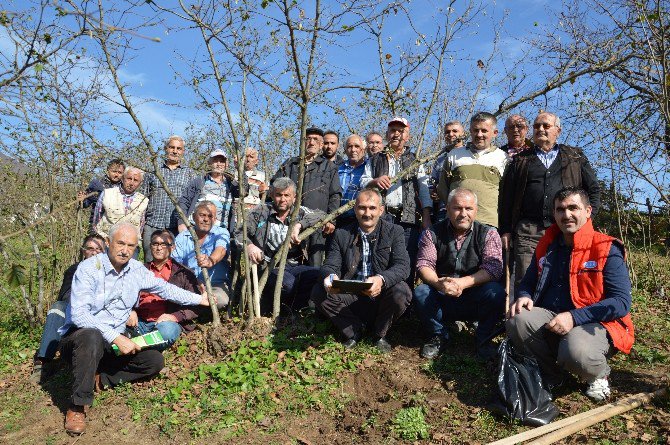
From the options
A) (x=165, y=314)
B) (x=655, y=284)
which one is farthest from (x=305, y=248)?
(x=655, y=284)

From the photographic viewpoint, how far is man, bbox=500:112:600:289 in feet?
16.5

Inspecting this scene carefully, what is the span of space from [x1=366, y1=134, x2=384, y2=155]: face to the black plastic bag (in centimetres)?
347

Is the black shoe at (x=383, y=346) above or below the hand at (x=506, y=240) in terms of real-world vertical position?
below

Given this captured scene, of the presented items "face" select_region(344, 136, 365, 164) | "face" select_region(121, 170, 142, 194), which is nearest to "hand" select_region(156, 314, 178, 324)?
"face" select_region(121, 170, 142, 194)

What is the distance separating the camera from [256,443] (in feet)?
12.5

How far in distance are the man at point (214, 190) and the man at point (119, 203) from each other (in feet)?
1.64

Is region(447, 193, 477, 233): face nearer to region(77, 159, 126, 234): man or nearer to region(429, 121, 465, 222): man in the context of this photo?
region(429, 121, 465, 222): man

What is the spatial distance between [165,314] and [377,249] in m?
2.18

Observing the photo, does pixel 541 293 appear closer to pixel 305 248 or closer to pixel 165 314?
pixel 305 248

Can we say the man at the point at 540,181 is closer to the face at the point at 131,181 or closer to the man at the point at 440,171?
the man at the point at 440,171

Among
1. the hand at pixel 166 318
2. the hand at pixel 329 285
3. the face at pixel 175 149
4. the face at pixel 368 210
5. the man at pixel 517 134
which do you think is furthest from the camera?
the face at pixel 175 149

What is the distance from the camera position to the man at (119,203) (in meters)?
6.34

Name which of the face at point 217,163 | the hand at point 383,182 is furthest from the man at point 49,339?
the hand at point 383,182

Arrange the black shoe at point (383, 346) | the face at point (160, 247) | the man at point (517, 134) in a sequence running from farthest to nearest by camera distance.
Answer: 1. the man at point (517, 134)
2. the face at point (160, 247)
3. the black shoe at point (383, 346)
